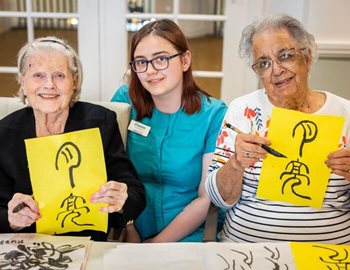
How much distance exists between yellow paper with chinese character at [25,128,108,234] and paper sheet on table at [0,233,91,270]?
0.07 m

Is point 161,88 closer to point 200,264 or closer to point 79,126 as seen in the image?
point 79,126

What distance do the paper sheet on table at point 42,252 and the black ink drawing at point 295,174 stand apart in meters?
0.57

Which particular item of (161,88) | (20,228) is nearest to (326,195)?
(161,88)

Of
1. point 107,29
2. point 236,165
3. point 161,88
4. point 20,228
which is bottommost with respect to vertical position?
point 20,228

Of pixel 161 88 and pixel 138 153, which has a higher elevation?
pixel 161 88

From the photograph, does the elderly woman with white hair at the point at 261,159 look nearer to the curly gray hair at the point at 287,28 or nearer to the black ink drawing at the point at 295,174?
the curly gray hair at the point at 287,28

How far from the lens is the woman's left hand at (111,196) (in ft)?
3.67

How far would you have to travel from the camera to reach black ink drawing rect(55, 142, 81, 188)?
1.09 metres

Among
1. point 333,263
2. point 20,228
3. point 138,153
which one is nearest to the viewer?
point 333,263

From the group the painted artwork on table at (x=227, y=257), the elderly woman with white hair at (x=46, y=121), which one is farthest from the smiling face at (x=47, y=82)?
the painted artwork on table at (x=227, y=257)

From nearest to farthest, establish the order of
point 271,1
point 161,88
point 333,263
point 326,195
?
point 333,263 → point 326,195 → point 161,88 → point 271,1

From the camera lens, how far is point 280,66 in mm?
1286

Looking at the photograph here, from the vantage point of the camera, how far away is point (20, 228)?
1.19m

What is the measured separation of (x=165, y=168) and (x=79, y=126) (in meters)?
0.41
